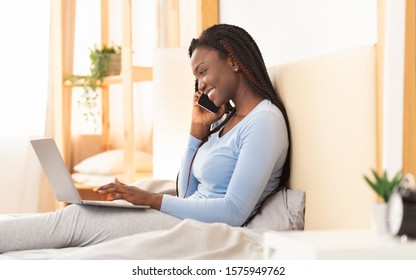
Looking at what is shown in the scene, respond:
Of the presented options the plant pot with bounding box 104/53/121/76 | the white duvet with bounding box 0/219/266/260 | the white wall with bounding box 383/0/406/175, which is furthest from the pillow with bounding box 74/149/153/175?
the white wall with bounding box 383/0/406/175

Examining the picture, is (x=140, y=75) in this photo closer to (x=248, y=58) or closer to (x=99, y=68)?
(x=99, y=68)

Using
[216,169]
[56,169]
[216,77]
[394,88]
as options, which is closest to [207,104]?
[216,77]

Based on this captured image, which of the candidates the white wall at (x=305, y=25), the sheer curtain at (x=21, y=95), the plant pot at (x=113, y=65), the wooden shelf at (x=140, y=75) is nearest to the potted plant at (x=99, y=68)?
the plant pot at (x=113, y=65)

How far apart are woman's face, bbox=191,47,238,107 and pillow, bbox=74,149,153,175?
155 cm

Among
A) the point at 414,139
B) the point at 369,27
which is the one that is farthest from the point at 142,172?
the point at 414,139

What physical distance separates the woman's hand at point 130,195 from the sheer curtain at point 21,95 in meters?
2.01

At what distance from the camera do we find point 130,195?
2.00 metres

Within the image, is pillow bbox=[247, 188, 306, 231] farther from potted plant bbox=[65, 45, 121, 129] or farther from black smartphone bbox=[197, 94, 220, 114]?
potted plant bbox=[65, 45, 121, 129]

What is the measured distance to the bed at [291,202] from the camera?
61.5 inches

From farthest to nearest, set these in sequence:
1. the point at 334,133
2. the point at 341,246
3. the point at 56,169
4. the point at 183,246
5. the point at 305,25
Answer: the point at 305,25
the point at 56,169
the point at 334,133
the point at 183,246
the point at 341,246

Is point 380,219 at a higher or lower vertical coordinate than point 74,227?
higher

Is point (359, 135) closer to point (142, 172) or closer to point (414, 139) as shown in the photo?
point (414, 139)

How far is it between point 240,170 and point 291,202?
0.66 ft

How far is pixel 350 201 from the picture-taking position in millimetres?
1759
